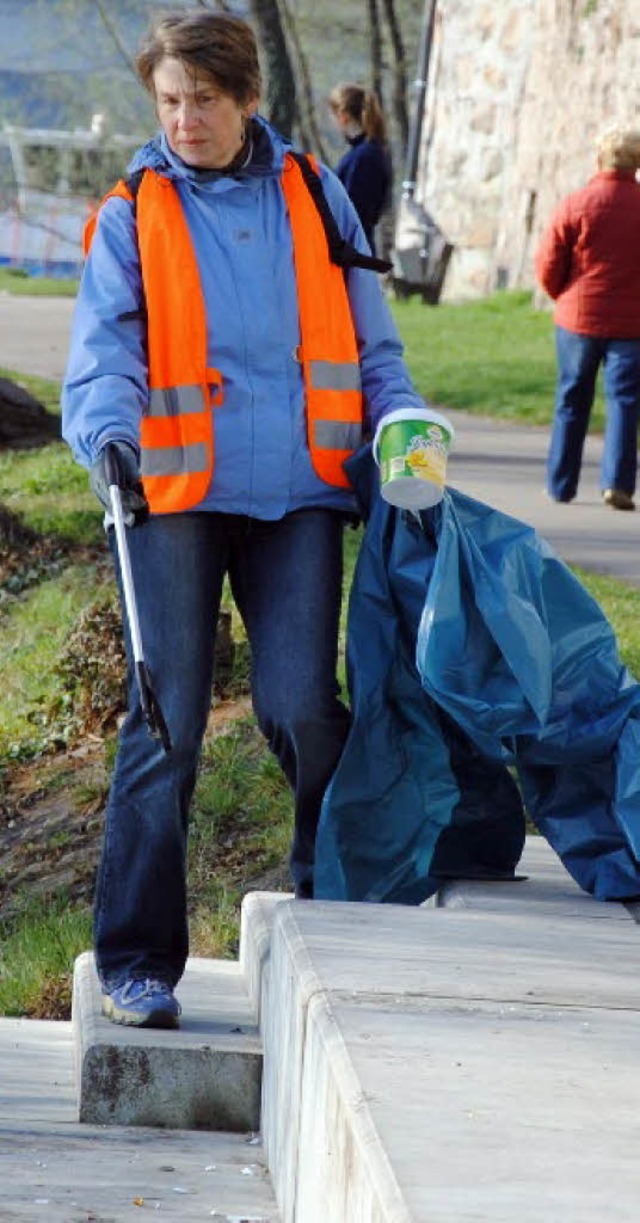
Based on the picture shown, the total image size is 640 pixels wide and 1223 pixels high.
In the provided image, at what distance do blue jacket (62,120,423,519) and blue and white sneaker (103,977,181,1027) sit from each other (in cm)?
90

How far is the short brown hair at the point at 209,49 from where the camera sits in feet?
14.0

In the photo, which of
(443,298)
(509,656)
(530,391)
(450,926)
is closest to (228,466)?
(509,656)

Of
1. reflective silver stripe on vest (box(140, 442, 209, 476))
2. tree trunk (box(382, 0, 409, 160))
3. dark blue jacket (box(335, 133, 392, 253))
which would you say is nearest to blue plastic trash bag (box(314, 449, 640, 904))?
reflective silver stripe on vest (box(140, 442, 209, 476))

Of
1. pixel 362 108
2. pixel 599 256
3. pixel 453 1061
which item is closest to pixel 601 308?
pixel 599 256

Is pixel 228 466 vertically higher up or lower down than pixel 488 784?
higher up

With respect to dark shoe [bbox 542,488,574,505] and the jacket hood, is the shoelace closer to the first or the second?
the jacket hood

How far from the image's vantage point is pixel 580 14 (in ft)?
77.7

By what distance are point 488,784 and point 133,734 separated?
2.78 ft

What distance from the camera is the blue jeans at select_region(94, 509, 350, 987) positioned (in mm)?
4328

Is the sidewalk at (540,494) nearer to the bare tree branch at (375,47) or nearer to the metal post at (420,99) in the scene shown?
the metal post at (420,99)

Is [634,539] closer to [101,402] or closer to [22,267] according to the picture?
[101,402]

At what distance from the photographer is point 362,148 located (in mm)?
13125

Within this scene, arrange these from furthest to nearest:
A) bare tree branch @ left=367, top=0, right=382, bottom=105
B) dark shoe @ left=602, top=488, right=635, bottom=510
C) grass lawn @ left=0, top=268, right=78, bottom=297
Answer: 1. bare tree branch @ left=367, top=0, right=382, bottom=105
2. grass lawn @ left=0, top=268, right=78, bottom=297
3. dark shoe @ left=602, top=488, right=635, bottom=510

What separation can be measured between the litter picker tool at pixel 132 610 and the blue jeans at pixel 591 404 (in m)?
7.02
